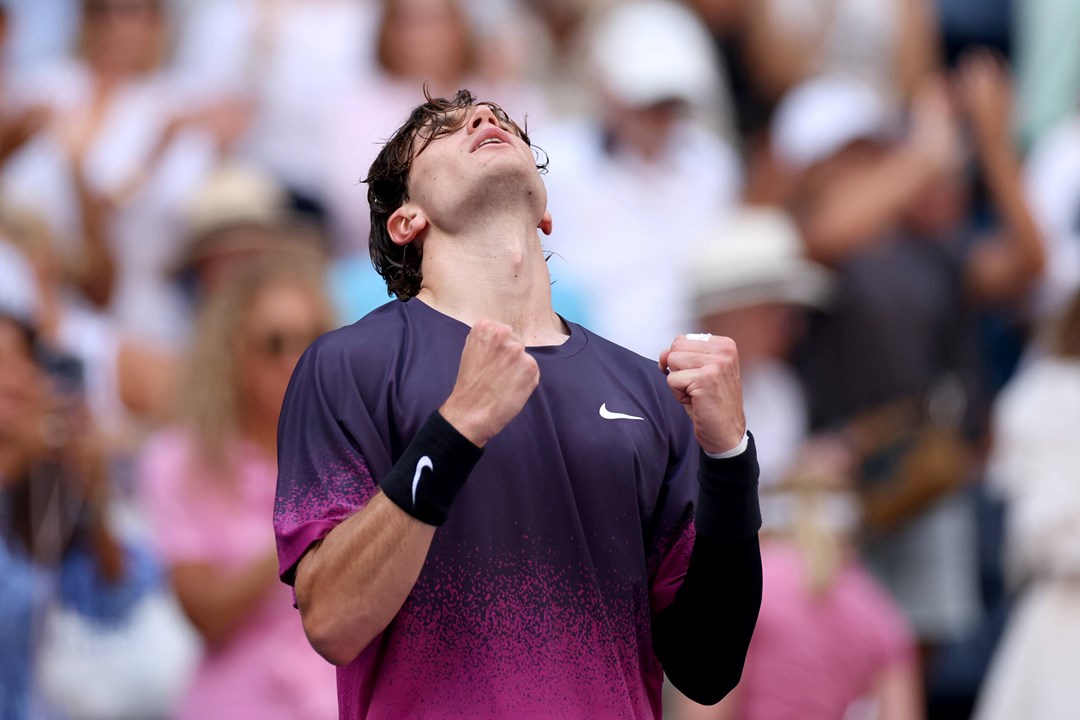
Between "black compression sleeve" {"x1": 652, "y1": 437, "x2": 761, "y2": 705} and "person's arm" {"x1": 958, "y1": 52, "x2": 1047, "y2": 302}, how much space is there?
5.13 metres

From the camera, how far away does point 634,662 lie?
2.66 metres

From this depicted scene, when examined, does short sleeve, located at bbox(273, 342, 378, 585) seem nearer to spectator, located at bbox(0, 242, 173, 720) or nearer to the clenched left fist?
the clenched left fist

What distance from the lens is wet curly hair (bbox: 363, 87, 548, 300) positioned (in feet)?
9.03

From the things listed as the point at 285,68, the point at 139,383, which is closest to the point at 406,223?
the point at 139,383

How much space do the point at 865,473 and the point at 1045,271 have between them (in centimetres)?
198

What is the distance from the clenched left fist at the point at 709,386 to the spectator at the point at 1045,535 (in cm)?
393

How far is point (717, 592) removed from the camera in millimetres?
2689

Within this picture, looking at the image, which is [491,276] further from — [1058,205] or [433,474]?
[1058,205]

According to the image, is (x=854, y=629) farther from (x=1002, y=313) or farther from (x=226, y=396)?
(x=1002, y=313)

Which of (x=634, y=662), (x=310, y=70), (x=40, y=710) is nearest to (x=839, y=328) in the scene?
(x=310, y=70)

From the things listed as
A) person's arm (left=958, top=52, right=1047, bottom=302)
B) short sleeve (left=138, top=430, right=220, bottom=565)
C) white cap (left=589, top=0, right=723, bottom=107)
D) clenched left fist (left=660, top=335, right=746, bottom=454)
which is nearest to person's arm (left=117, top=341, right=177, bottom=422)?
short sleeve (left=138, top=430, right=220, bottom=565)

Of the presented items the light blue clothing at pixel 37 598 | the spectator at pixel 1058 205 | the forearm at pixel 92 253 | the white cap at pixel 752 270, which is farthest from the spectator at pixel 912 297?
the forearm at pixel 92 253

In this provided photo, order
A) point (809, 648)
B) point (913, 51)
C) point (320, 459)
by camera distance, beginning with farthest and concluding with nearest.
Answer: point (913, 51), point (809, 648), point (320, 459)

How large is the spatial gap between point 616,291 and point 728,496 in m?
4.59
